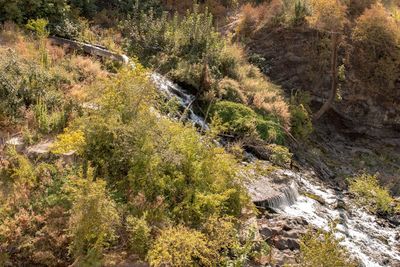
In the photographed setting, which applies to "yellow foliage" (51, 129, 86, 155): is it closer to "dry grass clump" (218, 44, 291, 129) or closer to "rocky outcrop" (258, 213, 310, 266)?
"rocky outcrop" (258, 213, 310, 266)

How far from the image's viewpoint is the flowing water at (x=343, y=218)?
8.23m

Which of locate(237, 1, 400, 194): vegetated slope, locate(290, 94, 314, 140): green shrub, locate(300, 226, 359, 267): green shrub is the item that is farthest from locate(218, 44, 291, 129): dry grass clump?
locate(300, 226, 359, 267): green shrub

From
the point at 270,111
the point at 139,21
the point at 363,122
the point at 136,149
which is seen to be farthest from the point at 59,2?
the point at 363,122

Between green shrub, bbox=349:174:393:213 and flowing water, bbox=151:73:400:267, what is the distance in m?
0.34

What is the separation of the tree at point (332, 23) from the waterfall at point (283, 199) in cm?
496

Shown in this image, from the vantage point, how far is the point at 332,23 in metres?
13.7

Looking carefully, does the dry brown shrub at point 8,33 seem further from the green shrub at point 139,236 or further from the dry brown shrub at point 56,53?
the green shrub at point 139,236

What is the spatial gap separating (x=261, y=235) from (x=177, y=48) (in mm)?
6880

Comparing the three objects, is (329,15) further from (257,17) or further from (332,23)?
(257,17)

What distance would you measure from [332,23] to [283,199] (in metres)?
7.35

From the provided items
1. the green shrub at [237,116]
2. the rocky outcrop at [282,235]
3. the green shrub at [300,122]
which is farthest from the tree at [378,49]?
the rocky outcrop at [282,235]

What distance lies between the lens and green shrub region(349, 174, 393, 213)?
999 centimetres

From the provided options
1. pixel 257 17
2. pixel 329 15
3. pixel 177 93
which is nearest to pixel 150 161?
pixel 177 93

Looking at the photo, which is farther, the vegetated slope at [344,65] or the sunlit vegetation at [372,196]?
the vegetated slope at [344,65]
